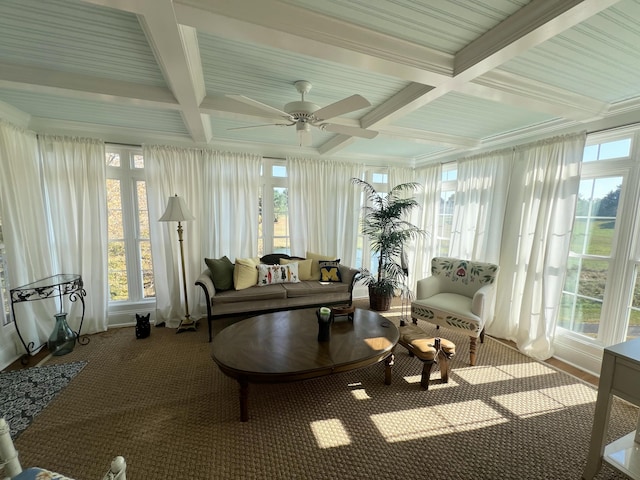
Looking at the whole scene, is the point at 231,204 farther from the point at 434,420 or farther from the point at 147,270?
the point at 434,420

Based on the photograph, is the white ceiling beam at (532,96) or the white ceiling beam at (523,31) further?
the white ceiling beam at (532,96)

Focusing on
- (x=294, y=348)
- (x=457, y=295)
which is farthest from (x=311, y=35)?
(x=457, y=295)

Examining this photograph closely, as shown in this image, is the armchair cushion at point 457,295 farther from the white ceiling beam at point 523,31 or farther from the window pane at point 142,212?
the window pane at point 142,212

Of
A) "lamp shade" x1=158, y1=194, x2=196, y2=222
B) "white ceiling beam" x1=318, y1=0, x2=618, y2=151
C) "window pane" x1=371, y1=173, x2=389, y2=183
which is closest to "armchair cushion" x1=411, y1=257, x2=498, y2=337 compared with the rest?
"window pane" x1=371, y1=173, x2=389, y2=183

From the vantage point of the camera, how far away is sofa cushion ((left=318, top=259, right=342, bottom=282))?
153 inches

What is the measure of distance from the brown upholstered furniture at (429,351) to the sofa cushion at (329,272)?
1.55 m

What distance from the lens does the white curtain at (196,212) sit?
11.4 feet

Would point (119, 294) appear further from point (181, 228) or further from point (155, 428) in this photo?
point (155, 428)

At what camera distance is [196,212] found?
3676mm

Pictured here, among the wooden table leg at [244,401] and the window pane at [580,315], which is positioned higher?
the window pane at [580,315]

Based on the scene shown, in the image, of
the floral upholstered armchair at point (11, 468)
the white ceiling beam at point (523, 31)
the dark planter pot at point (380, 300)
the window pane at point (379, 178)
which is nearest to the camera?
the floral upholstered armchair at point (11, 468)

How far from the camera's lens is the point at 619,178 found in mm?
2527

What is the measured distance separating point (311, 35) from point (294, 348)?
2.03m

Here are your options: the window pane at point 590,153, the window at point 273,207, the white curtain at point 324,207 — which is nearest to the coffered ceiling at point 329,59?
the window pane at point 590,153
